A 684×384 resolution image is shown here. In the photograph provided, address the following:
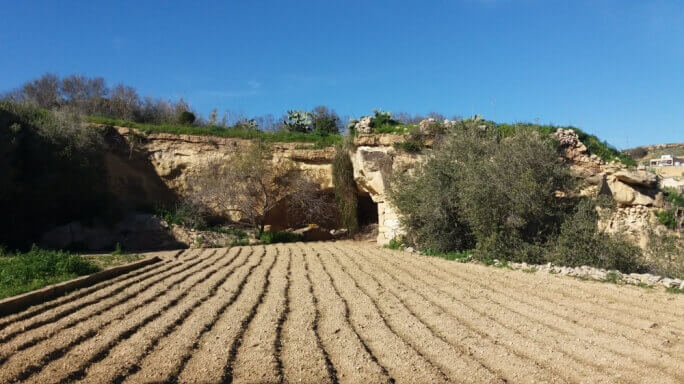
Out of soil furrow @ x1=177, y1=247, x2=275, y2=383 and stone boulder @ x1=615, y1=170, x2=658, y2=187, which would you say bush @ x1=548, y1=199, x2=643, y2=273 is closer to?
stone boulder @ x1=615, y1=170, x2=658, y2=187

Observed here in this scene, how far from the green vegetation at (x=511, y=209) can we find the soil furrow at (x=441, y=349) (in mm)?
5071

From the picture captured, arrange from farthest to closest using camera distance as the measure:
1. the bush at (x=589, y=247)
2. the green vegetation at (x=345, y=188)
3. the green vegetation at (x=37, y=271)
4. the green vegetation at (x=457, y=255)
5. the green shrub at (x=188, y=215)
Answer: the green vegetation at (x=345, y=188) < the green shrub at (x=188, y=215) < the green vegetation at (x=457, y=255) < the bush at (x=589, y=247) < the green vegetation at (x=37, y=271)

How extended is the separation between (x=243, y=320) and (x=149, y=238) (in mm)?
11719

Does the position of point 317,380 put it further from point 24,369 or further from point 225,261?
point 225,261

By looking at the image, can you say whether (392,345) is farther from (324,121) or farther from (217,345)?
(324,121)

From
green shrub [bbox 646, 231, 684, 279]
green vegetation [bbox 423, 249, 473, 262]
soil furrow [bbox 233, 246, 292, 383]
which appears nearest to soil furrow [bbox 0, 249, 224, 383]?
soil furrow [bbox 233, 246, 292, 383]

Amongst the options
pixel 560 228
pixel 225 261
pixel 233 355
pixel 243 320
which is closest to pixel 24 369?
pixel 233 355

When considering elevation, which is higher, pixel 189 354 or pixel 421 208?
pixel 421 208

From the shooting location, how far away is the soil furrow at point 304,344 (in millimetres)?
3654

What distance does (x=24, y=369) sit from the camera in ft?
11.7

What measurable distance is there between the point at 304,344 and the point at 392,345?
810 millimetres

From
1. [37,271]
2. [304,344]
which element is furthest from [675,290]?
[37,271]

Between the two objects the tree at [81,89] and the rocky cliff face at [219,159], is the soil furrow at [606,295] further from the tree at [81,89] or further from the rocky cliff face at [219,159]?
the tree at [81,89]

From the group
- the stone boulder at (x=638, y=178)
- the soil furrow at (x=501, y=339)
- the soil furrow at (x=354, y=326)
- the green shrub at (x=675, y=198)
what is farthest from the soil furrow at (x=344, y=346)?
the green shrub at (x=675, y=198)
